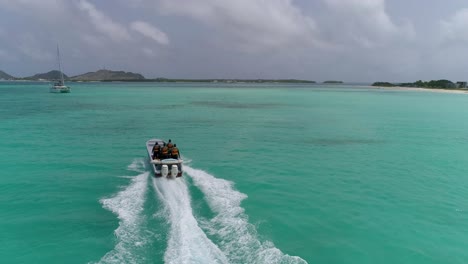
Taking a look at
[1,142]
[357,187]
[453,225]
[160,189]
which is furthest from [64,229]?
[1,142]

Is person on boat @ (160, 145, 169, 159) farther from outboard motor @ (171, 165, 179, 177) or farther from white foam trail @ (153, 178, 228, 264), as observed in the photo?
white foam trail @ (153, 178, 228, 264)

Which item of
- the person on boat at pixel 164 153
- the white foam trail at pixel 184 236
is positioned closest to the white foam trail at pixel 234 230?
the white foam trail at pixel 184 236

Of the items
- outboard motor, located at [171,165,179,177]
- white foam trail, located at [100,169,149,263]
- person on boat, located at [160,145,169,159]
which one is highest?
person on boat, located at [160,145,169,159]

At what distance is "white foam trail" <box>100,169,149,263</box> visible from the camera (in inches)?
453

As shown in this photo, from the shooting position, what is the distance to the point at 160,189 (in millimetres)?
17438

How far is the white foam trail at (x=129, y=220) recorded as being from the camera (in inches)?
453

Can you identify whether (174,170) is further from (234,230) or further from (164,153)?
(234,230)

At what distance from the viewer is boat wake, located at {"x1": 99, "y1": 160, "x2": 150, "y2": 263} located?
453 inches

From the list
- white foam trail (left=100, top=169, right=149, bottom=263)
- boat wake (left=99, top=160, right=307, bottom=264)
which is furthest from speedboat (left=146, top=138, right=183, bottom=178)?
white foam trail (left=100, top=169, right=149, bottom=263)

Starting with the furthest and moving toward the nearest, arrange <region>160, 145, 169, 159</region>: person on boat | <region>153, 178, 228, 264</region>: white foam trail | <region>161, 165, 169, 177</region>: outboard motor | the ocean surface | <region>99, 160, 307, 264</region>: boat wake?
<region>160, 145, 169, 159</region>: person on boat, <region>161, 165, 169, 177</region>: outboard motor, the ocean surface, <region>99, 160, 307, 264</region>: boat wake, <region>153, 178, 228, 264</region>: white foam trail

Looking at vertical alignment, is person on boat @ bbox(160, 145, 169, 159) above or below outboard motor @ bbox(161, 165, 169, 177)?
above

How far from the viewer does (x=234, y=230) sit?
13312 millimetres

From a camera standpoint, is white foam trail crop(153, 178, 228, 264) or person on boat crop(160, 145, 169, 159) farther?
person on boat crop(160, 145, 169, 159)

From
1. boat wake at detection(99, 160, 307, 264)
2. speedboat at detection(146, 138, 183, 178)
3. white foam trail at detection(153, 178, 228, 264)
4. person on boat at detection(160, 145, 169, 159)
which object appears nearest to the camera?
white foam trail at detection(153, 178, 228, 264)
